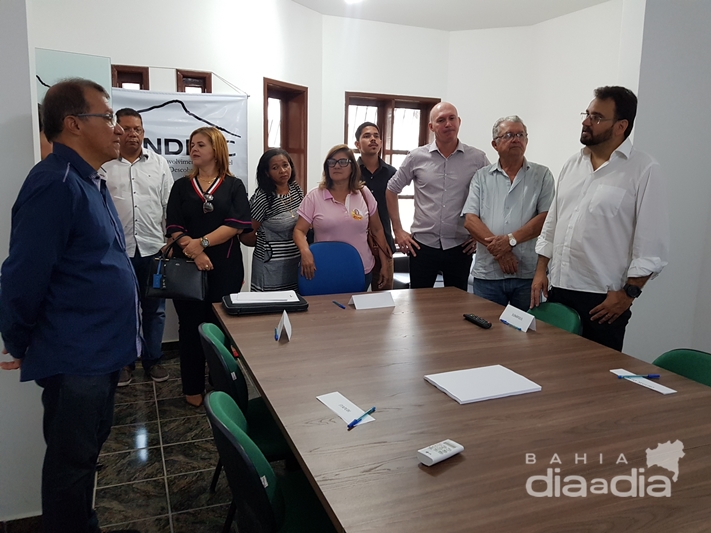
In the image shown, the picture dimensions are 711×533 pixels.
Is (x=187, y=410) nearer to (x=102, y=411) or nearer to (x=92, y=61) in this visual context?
(x=102, y=411)

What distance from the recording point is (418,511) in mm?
960

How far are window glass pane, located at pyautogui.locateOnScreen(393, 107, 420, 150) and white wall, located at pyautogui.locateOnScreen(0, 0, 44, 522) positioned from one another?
14.7ft

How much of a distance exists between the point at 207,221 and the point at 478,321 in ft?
5.51

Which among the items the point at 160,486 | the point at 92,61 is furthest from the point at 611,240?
the point at 92,61

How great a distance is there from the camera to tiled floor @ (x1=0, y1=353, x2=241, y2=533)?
2.11m

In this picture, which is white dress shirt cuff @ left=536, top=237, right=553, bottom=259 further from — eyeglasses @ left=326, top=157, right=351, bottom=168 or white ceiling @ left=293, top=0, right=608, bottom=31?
white ceiling @ left=293, top=0, right=608, bottom=31

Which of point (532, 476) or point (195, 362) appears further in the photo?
point (195, 362)

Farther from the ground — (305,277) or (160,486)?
(305,277)

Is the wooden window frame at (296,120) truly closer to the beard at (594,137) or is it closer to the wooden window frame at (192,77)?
the wooden window frame at (192,77)

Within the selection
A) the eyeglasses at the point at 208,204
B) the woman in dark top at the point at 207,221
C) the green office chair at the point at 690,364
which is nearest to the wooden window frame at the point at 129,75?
the woman in dark top at the point at 207,221

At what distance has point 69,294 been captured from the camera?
156 cm

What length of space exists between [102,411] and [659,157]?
3234mm

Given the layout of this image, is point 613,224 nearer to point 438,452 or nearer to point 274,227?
point 438,452

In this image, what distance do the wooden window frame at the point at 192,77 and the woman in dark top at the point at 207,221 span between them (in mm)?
1400
